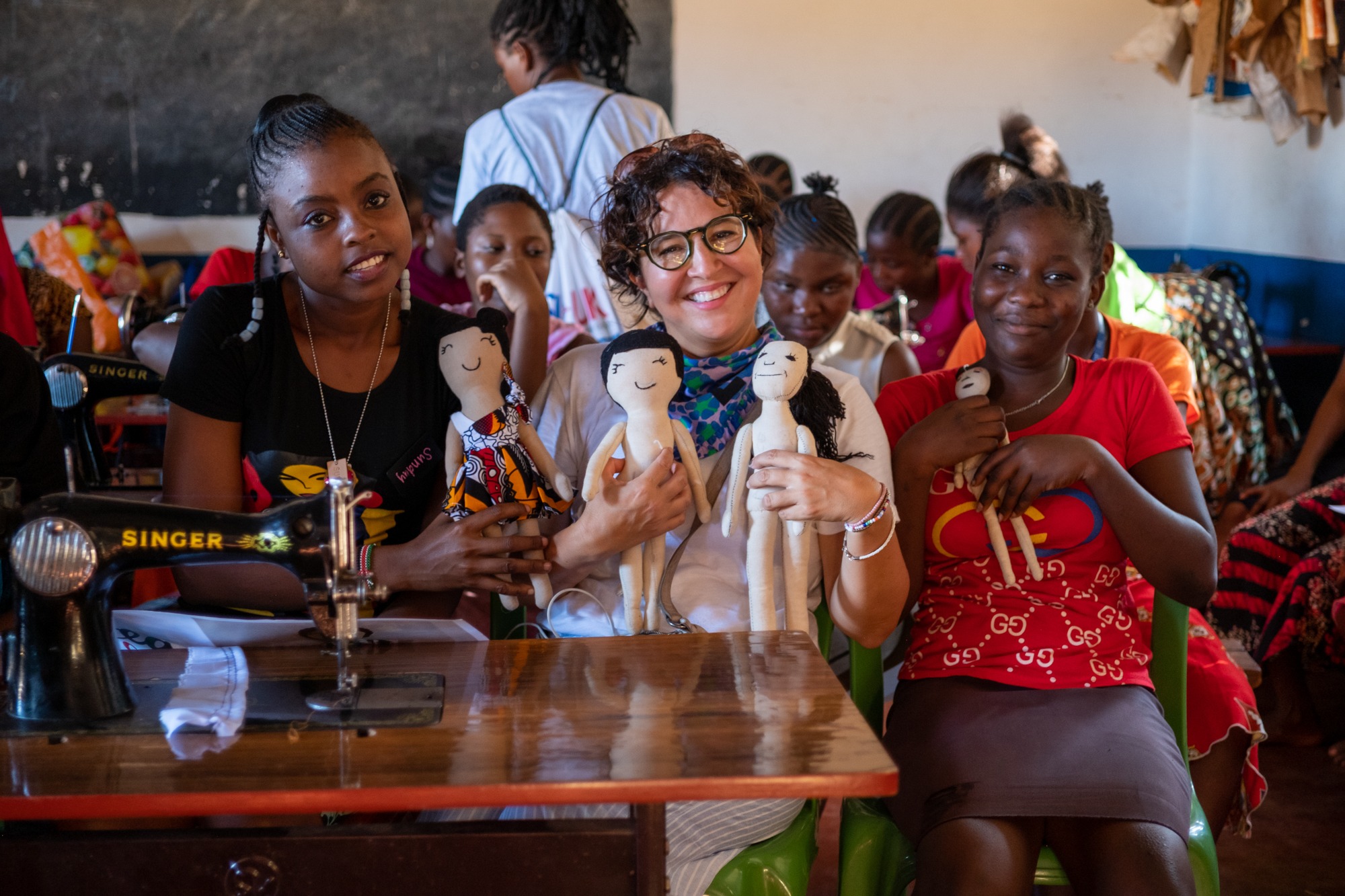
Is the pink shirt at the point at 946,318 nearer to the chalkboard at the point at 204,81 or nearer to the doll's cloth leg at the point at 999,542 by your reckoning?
the doll's cloth leg at the point at 999,542

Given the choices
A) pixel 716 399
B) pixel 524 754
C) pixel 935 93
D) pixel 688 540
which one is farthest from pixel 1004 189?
pixel 935 93

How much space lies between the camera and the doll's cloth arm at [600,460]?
1.68 meters

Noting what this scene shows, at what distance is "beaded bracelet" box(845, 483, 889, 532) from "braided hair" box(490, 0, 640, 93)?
2.23 meters

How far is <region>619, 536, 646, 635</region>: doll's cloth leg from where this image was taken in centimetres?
175

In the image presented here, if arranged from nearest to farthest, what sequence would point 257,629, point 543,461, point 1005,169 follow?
point 257,629
point 543,461
point 1005,169

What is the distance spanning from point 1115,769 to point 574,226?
6.99 feet

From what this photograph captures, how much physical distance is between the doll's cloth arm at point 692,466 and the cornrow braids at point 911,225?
8.87ft

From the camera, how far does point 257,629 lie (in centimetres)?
152

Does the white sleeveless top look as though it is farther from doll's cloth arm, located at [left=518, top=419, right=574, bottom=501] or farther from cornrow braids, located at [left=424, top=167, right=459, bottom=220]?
cornrow braids, located at [left=424, top=167, right=459, bottom=220]

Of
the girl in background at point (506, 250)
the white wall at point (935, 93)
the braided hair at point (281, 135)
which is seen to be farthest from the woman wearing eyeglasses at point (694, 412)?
the white wall at point (935, 93)

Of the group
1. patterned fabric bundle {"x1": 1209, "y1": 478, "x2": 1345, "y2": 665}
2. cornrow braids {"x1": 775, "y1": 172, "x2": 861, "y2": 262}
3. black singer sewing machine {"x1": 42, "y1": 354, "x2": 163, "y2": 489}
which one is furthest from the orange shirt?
black singer sewing machine {"x1": 42, "y1": 354, "x2": 163, "y2": 489}

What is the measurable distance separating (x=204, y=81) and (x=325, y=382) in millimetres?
4973

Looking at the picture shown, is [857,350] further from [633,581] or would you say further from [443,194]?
[443,194]

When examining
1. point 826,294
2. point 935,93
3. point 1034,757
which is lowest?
point 1034,757
